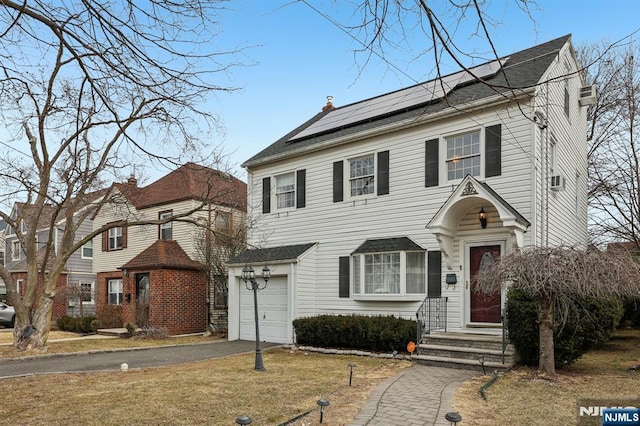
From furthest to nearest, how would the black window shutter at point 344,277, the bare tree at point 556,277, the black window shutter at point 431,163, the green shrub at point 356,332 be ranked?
1. the black window shutter at point 344,277
2. the black window shutter at point 431,163
3. the green shrub at point 356,332
4. the bare tree at point 556,277

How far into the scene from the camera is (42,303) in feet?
44.5

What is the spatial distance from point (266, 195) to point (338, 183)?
10.2ft

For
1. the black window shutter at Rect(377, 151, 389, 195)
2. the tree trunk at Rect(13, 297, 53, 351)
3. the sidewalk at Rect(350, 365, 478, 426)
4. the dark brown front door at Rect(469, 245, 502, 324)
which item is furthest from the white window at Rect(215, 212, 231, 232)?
the sidewalk at Rect(350, 365, 478, 426)

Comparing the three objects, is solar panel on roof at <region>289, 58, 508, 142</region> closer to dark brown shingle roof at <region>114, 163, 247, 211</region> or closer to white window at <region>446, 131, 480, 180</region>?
white window at <region>446, 131, 480, 180</region>

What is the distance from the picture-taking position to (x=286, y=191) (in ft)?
53.5

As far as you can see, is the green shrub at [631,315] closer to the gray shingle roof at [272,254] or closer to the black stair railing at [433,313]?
the black stair railing at [433,313]

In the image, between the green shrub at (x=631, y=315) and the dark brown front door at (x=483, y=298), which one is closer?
the dark brown front door at (x=483, y=298)

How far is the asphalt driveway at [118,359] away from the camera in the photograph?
1076 cm

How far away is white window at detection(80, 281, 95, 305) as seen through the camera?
23875 millimetres

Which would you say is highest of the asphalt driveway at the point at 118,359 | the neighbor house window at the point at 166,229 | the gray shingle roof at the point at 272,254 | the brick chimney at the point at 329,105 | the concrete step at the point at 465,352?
the brick chimney at the point at 329,105

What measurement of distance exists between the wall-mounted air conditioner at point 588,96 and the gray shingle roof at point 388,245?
8147 millimetres

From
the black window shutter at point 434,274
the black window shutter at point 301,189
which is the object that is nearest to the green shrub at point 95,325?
the black window shutter at point 301,189

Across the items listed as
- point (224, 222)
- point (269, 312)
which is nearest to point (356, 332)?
point (269, 312)

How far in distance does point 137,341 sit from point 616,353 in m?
14.0
